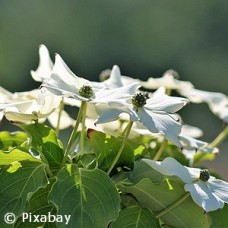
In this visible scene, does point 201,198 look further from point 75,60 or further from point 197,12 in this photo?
point 197,12

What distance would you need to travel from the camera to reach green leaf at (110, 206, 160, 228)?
Answer: 92 centimetres

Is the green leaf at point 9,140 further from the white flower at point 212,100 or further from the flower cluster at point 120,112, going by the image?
the white flower at point 212,100

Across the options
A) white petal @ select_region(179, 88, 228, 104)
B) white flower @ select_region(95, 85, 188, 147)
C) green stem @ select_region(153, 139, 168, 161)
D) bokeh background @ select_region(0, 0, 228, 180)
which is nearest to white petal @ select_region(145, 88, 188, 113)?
white flower @ select_region(95, 85, 188, 147)

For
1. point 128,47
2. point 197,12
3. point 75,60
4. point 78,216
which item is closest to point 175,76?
point 78,216

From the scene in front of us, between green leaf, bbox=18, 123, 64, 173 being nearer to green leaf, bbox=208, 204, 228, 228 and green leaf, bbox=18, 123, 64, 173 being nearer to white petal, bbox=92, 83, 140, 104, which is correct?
white petal, bbox=92, 83, 140, 104

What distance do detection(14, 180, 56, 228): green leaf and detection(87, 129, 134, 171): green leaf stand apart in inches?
2.8

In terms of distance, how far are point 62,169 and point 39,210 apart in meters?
0.05

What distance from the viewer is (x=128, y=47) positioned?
8.15 metres

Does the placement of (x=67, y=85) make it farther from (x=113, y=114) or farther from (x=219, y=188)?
(x=219, y=188)

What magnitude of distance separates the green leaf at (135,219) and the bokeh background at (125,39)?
595cm

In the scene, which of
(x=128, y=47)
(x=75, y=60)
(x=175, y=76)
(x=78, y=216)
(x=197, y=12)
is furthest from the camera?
(x=197, y=12)

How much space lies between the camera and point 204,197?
924mm

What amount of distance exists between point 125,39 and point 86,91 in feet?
24.3

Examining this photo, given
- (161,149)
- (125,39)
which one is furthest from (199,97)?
(125,39)
